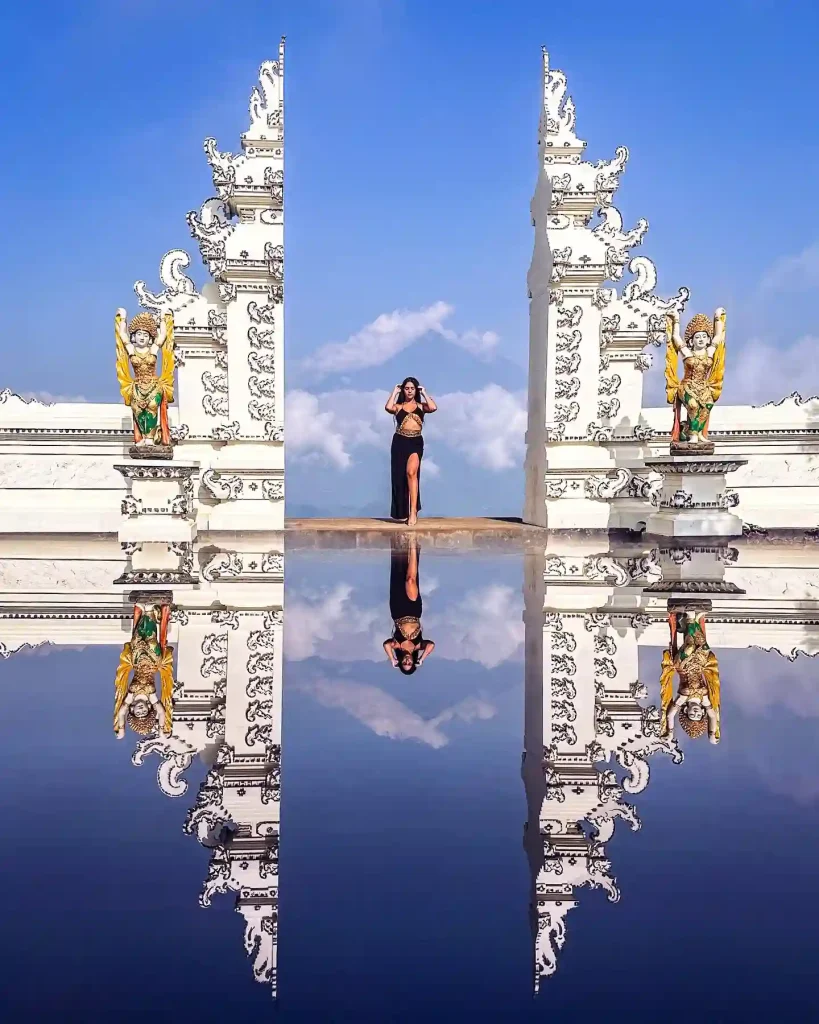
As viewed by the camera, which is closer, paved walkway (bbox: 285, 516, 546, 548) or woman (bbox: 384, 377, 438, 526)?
paved walkway (bbox: 285, 516, 546, 548)

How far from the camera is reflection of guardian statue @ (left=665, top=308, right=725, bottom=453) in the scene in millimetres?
12383

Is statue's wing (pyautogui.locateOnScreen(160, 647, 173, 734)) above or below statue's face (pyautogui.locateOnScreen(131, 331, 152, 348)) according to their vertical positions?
below

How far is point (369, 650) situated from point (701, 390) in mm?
8045

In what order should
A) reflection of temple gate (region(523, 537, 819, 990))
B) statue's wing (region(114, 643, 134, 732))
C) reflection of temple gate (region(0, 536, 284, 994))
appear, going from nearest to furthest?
reflection of temple gate (region(0, 536, 284, 994)) < reflection of temple gate (region(523, 537, 819, 990)) < statue's wing (region(114, 643, 134, 732))

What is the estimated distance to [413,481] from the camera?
1362cm

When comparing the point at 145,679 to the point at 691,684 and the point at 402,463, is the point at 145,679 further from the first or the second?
the point at 402,463

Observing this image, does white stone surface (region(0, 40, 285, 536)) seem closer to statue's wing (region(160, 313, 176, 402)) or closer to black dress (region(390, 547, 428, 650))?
statue's wing (region(160, 313, 176, 402))

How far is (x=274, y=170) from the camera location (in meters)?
12.9

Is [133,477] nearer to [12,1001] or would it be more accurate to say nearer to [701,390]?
[701,390]

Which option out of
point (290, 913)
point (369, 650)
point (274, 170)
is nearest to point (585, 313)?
point (274, 170)

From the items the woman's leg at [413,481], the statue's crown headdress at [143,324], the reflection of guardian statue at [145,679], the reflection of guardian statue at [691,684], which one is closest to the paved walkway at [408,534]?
the woman's leg at [413,481]

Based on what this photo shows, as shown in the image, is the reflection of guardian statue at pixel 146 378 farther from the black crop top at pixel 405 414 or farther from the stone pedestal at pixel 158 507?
the black crop top at pixel 405 414

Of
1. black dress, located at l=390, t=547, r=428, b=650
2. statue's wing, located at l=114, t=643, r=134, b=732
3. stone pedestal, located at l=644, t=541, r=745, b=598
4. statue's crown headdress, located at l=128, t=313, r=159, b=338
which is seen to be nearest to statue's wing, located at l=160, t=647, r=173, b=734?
statue's wing, located at l=114, t=643, r=134, b=732

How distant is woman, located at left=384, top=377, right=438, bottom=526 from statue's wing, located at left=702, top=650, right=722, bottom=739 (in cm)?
824
